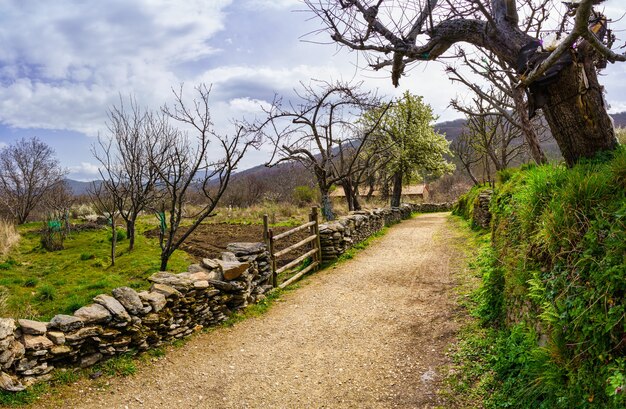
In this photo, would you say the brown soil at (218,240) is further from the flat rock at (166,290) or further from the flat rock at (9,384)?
the flat rock at (9,384)

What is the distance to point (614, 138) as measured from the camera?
12.9 ft

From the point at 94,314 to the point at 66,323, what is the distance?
0.28 meters

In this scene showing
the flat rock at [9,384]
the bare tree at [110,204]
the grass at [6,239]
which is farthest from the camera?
the grass at [6,239]

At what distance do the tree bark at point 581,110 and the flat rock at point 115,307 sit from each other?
5418 mm

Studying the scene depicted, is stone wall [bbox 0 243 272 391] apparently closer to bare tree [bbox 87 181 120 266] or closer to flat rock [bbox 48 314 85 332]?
flat rock [bbox 48 314 85 332]

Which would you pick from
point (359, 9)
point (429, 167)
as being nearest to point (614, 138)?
point (359, 9)

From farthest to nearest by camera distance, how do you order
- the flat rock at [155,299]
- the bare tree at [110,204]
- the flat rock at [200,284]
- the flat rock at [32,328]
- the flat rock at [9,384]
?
the bare tree at [110,204] → the flat rock at [200,284] → the flat rock at [155,299] → the flat rock at [32,328] → the flat rock at [9,384]

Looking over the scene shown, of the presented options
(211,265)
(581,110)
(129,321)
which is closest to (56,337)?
(129,321)

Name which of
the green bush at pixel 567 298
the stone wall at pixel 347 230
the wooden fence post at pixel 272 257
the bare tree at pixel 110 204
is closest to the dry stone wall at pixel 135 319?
the wooden fence post at pixel 272 257

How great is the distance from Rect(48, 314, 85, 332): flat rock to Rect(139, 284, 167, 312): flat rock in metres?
0.83

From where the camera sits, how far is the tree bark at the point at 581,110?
12.6 ft

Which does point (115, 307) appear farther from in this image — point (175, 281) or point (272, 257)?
point (272, 257)

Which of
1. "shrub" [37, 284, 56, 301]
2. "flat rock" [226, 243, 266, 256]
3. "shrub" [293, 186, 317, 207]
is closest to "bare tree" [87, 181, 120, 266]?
"shrub" [37, 284, 56, 301]

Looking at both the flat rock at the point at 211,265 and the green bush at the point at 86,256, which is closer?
the flat rock at the point at 211,265
